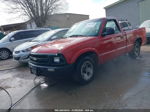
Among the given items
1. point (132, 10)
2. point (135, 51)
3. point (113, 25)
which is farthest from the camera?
point (132, 10)

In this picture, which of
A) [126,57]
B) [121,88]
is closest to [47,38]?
[126,57]

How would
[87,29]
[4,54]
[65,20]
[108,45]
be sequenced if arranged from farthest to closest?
[65,20]
[4,54]
[87,29]
[108,45]

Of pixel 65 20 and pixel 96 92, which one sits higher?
pixel 65 20

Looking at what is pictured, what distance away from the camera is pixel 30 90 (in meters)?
4.48

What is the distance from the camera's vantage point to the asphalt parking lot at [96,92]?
337 cm

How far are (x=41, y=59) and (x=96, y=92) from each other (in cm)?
175

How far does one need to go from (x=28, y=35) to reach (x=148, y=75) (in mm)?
7897

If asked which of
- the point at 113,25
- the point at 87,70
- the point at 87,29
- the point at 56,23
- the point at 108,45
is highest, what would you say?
the point at 56,23

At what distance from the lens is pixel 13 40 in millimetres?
9930

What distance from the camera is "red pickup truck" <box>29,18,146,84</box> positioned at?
3967 mm

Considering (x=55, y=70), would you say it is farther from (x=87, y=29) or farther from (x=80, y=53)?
(x=87, y=29)

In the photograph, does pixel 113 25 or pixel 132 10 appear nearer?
pixel 113 25

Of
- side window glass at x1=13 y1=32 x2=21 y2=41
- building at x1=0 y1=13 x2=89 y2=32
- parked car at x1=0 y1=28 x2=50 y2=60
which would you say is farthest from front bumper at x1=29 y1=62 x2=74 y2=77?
building at x1=0 y1=13 x2=89 y2=32

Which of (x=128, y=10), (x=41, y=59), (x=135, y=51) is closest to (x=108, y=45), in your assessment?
(x=41, y=59)
